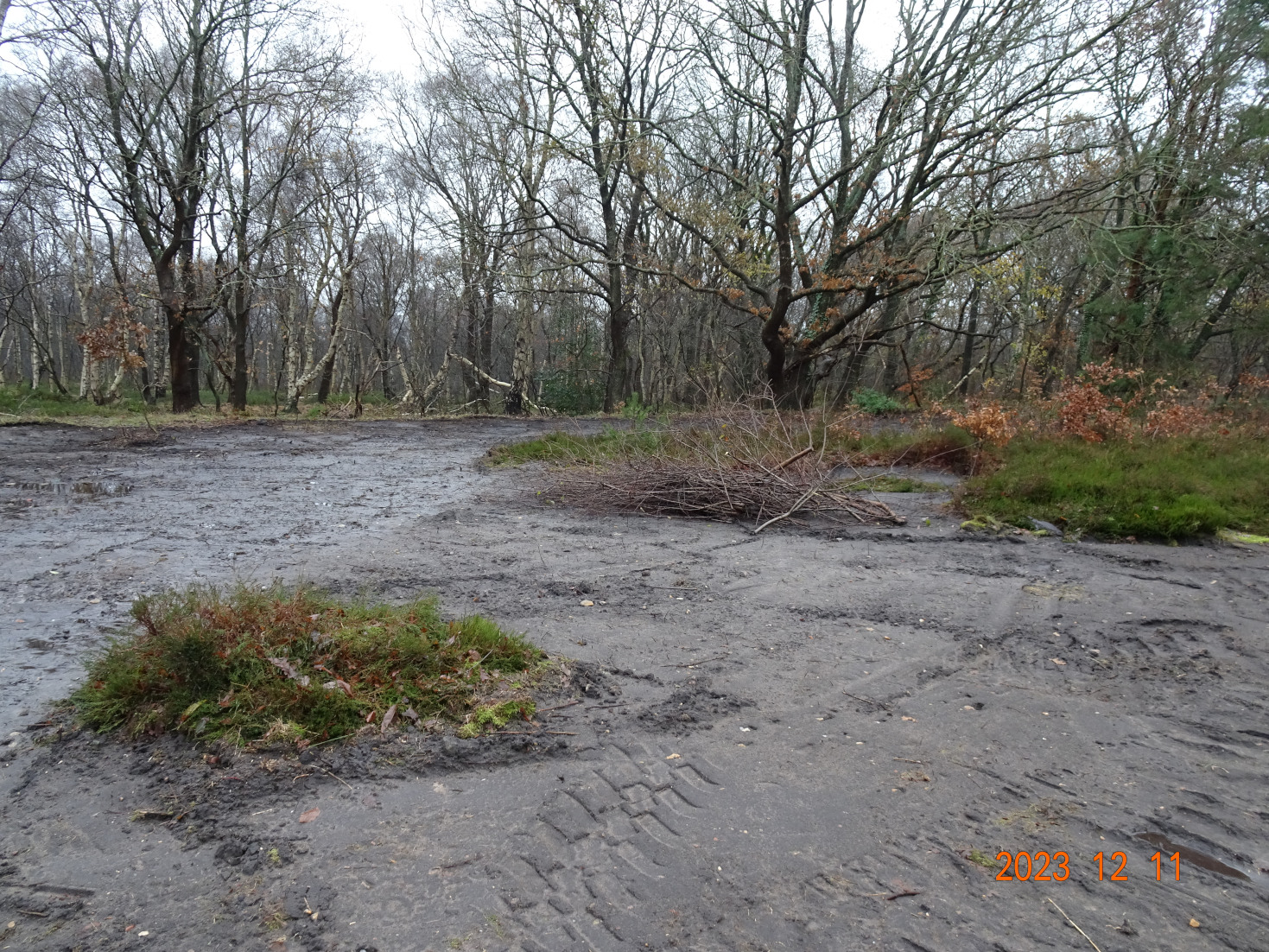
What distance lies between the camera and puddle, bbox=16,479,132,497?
7805 millimetres

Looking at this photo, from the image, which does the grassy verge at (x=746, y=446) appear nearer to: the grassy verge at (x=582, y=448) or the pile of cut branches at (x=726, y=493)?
the grassy verge at (x=582, y=448)

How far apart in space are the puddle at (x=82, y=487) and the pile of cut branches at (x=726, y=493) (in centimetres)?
512

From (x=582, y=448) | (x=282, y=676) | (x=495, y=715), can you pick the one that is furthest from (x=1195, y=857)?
(x=582, y=448)

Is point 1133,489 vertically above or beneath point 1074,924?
above

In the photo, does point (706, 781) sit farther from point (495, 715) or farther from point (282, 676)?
point (282, 676)

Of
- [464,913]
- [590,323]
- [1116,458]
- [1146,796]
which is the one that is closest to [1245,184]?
[1116,458]

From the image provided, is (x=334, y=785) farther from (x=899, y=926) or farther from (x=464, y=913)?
(x=899, y=926)

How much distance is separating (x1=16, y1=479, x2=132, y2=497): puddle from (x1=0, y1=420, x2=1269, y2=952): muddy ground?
2153 mm

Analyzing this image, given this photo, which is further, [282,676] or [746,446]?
[746,446]
